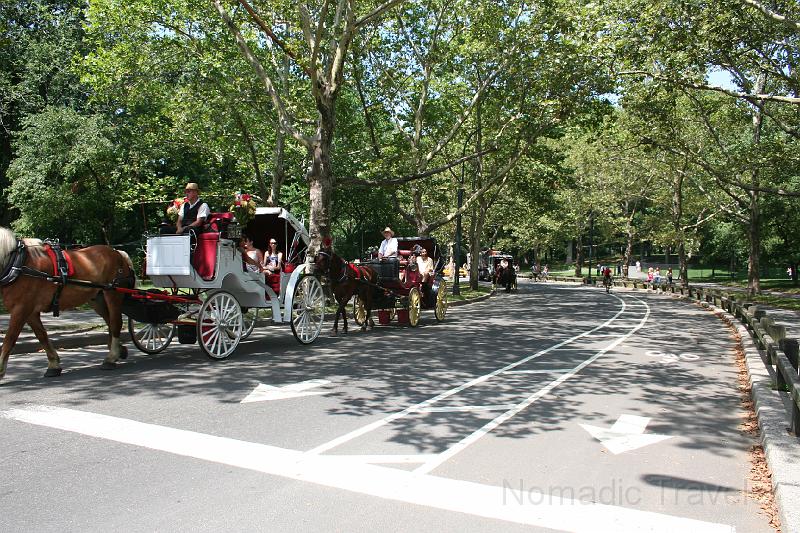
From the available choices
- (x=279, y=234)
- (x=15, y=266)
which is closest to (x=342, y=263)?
(x=279, y=234)

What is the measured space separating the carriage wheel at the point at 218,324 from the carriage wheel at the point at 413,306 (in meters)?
6.55

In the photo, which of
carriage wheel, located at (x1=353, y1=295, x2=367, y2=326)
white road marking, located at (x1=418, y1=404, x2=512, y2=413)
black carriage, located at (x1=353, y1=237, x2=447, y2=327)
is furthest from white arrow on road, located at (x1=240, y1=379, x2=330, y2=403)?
carriage wheel, located at (x1=353, y1=295, x2=367, y2=326)

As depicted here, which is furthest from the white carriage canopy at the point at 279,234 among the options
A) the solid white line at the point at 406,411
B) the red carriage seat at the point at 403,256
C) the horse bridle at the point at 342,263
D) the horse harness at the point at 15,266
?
the horse harness at the point at 15,266

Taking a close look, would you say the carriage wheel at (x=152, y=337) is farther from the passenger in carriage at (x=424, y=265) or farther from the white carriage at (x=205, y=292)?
the passenger in carriage at (x=424, y=265)

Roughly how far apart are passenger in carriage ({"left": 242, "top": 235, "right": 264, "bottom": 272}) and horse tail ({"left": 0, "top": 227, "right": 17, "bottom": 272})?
3700 millimetres

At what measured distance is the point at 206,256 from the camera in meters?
10.5

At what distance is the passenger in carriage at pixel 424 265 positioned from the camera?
18234 mm

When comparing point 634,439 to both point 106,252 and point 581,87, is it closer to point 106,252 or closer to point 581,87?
point 106,252

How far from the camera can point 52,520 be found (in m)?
4.32

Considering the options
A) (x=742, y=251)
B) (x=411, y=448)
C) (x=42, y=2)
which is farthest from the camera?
(x=742, y=251)

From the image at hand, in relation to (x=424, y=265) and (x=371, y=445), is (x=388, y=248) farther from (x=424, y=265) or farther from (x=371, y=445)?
(x=371, y=445)

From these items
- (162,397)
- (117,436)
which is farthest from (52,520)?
(162,397)

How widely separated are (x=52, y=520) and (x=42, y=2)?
36415mm

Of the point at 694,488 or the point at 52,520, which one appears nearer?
the point at 52,520
